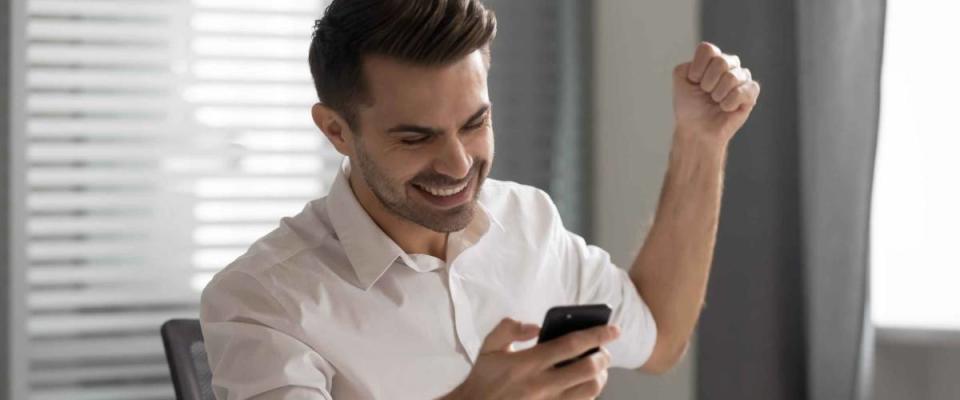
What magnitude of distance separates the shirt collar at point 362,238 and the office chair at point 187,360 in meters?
0.44

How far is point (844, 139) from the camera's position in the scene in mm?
2707

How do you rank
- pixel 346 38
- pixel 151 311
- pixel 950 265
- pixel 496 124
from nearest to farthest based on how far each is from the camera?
pixel 346 38
pixel 950 265
pixel 151 311
pixel 496 124

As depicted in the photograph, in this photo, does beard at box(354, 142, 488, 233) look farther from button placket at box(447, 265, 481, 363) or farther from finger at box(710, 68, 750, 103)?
finger at box(710, 68, 750, 103)

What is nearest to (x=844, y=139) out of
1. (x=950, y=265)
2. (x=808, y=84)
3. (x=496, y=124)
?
(x=808, y=84)

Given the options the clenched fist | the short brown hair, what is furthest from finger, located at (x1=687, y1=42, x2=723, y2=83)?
the short brown hair

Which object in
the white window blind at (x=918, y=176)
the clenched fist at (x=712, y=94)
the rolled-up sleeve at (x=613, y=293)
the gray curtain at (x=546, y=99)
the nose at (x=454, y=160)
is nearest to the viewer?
the nose at (x=454, y=160)

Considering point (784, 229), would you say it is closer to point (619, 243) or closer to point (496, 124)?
point (619, 243)

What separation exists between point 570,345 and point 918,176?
1423 mm

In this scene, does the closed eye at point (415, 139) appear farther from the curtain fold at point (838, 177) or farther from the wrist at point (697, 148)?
the curtain fold at point (838, 177)

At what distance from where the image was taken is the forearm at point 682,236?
2.06m

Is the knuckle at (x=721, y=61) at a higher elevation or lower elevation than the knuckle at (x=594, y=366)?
higher

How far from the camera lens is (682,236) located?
2.06 m

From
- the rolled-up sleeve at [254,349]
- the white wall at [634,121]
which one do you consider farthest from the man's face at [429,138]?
the white wall at [634,121]

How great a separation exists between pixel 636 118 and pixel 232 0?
41.1 inches
